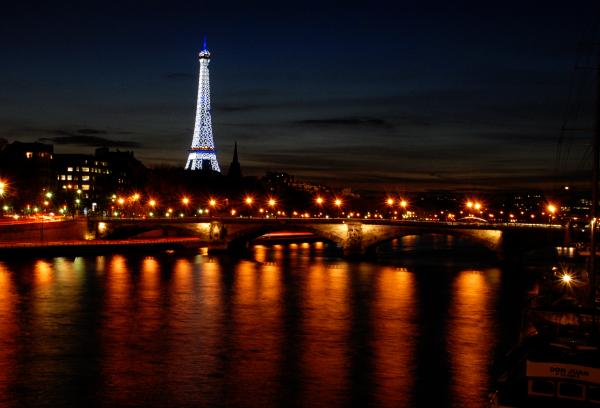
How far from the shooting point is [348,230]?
235 feet

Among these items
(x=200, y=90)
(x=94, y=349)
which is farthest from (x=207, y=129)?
(x=94, y=349)

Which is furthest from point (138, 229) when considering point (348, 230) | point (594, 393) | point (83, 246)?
point (594, 393)

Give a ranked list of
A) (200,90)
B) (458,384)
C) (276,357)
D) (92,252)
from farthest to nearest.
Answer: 1. (200,90)
2. (92,252)
3. (276,357)
4. (458,384)

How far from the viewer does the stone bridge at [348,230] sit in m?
61.2

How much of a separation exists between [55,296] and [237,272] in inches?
683

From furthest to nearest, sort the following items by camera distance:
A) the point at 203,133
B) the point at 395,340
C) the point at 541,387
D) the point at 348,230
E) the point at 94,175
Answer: the point at 94,175 → the point at 203,133 → the point at 348,230 → the point at 395,340 → the point at 541,387

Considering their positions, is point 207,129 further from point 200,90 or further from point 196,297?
point 196,297

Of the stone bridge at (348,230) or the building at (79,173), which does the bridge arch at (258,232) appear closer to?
the stone bridge at (348,230)

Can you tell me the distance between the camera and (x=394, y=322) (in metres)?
34.5

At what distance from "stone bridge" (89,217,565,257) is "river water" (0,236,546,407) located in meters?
6.48

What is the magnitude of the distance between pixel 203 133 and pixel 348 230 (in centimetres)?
8071

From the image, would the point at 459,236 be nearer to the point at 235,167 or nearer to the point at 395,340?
the point at 395,340

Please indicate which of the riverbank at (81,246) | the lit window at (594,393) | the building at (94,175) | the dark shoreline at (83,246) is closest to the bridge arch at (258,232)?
the dark shoreline at (83,246)

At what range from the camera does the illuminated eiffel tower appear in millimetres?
142750
